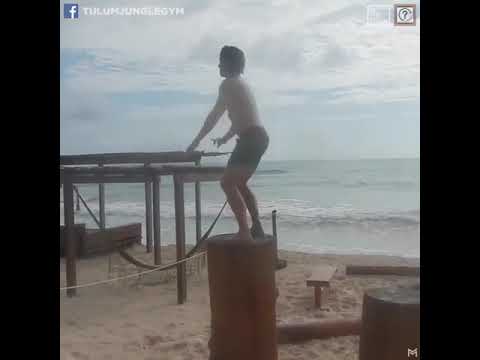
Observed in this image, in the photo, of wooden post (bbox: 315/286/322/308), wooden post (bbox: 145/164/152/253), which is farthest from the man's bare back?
wooden post (bbox: 315/286/322/308)

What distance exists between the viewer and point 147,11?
7.18ft

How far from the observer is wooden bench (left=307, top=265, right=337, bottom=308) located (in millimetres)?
2936

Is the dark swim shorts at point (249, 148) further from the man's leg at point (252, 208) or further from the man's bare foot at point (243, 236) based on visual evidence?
the man's bare foot at point (243, 236)

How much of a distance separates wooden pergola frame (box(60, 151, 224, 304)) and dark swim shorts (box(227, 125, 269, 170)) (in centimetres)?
11

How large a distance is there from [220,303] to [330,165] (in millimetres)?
935

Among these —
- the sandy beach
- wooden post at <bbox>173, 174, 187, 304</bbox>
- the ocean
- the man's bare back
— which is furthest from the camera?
wooden post at <bbox>173, 174, 187, 304</bbox>

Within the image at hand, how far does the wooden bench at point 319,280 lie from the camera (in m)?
2.94

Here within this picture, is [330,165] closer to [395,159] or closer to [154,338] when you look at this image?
[395,159]

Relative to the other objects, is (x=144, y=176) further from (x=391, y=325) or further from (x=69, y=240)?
(x=391, y=325)

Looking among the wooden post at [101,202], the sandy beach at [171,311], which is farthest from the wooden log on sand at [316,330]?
the wooden post at [101,202]

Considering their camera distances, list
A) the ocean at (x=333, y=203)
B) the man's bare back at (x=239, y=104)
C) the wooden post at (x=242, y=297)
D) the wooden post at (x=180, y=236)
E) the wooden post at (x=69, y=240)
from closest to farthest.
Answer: the wooden post at (x=242, y=297) < the man's bare back at (x=239, y=104) < the ocean at (x=333, y=203) < the wooden post at (x=180, y=236) < the wooden post at (x=69, y=240)

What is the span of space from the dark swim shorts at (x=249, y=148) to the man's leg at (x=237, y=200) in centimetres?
4

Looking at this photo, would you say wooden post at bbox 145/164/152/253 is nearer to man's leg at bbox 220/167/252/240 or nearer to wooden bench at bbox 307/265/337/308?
man's leg at bbox 220/167/252/240

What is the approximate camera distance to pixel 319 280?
115 inches
